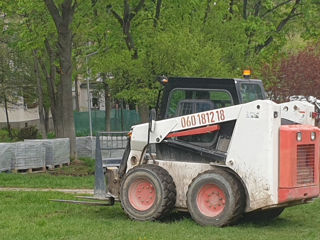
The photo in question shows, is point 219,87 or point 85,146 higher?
point 219,87

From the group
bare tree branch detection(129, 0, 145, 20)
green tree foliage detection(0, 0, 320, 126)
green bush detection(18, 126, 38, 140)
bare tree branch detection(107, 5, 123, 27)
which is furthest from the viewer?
green bush detection(18, 126, 38, 140)

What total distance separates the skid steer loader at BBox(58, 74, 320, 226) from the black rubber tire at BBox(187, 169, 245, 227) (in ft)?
0.05

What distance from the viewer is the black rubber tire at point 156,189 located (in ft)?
42.7

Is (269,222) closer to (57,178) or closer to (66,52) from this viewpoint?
(57,178)

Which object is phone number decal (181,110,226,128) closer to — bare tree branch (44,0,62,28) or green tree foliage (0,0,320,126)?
green tree foliage (0,0,320,126)

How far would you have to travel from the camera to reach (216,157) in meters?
13.0

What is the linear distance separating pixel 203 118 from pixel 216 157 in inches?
28.0

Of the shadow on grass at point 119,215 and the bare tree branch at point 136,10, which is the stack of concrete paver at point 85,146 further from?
the shadow on grass at point 119,215

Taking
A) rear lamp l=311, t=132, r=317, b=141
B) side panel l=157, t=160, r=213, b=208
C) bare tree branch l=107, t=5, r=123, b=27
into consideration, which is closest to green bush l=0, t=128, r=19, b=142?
bare tree branch l=107, t=5, r=123, b=27

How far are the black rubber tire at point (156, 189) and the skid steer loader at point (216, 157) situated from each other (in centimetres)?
2

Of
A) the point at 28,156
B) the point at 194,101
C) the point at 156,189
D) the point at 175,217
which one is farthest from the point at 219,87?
the point at 28,156

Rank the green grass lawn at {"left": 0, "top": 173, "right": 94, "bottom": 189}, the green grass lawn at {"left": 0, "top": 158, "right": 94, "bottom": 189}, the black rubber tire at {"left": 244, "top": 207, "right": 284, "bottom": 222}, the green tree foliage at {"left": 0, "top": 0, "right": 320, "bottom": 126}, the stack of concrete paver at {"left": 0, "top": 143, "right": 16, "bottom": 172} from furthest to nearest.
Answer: the stack of concrete paver at {"left": 0, "top": 143, "right": 16, "bottom": 172} → the green tree foliage at {"left": 0, "top": 0, "right": 320, "bottom": 126} → the green grass lawn at {"left": 0, "top": 158, "right": 94, "bottom": 189} → the green grass lawn at {"left": 0, "top": 173, "right": 94, "bottom": 189} → the black rubber tire at {"left": 244, "top": 207, "right": 284, "bottom": 222}

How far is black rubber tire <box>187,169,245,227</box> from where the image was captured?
40.7 ft

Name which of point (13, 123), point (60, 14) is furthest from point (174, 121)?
point (13, 123)
